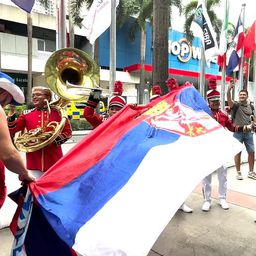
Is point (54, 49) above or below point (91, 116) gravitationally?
above

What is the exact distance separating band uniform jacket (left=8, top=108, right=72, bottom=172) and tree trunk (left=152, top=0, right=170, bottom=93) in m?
2.59

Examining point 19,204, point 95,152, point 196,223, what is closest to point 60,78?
point 95,152

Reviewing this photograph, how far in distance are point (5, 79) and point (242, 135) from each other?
4.92 m

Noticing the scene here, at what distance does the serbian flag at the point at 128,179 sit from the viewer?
6.22 feet

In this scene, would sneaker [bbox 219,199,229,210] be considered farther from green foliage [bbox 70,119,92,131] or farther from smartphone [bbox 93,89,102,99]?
green foliage [bbox 70,119,92,131]

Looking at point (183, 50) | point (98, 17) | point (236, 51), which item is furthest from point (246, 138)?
point (183, 50)

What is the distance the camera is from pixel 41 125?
350 centimetres

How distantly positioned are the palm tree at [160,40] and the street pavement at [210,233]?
7.02ft

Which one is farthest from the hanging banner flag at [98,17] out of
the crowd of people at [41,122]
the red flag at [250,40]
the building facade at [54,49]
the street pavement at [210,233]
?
the building facade at [54,49]

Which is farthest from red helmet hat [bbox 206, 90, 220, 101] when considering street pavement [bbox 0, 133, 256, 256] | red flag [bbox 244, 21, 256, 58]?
red flag [bbox 244, 21, 256, 58]

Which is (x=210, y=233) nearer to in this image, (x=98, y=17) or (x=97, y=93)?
(x=97, y=93)

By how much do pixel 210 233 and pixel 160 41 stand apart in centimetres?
329

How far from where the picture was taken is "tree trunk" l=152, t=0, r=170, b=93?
18.3 ft

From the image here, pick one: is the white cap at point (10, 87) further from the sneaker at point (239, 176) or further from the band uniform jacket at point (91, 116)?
the sneaker at point (239, 176)
